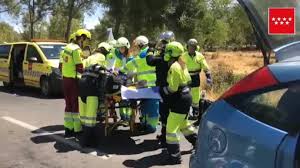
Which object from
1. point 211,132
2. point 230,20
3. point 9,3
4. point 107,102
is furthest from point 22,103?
point 230,20

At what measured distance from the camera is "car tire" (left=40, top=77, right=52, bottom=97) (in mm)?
15305

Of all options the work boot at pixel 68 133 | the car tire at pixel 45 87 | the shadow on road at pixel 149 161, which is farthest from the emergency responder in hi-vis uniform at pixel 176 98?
the car tire at pixel 45 87

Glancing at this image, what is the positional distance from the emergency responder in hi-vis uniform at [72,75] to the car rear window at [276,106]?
21.2 feet

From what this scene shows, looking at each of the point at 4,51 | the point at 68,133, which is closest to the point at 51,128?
the point at 68,133

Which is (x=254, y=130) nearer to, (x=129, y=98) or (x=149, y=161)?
(x=149, y=161)

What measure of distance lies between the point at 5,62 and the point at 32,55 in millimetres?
2232

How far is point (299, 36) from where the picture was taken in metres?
3.10

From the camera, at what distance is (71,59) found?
927cm

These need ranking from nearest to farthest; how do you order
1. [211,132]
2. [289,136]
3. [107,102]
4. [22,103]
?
A: [289,136] → [211,132] → [107,102] → [22,103]

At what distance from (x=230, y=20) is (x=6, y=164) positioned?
256 feet

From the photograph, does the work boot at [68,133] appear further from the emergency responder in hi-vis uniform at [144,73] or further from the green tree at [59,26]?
the green tree at [59,26]

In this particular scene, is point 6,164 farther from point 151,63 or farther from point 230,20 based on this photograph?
point 230,20

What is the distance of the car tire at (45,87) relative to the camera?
50.2 ft

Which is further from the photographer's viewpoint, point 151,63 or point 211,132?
point 151,63
